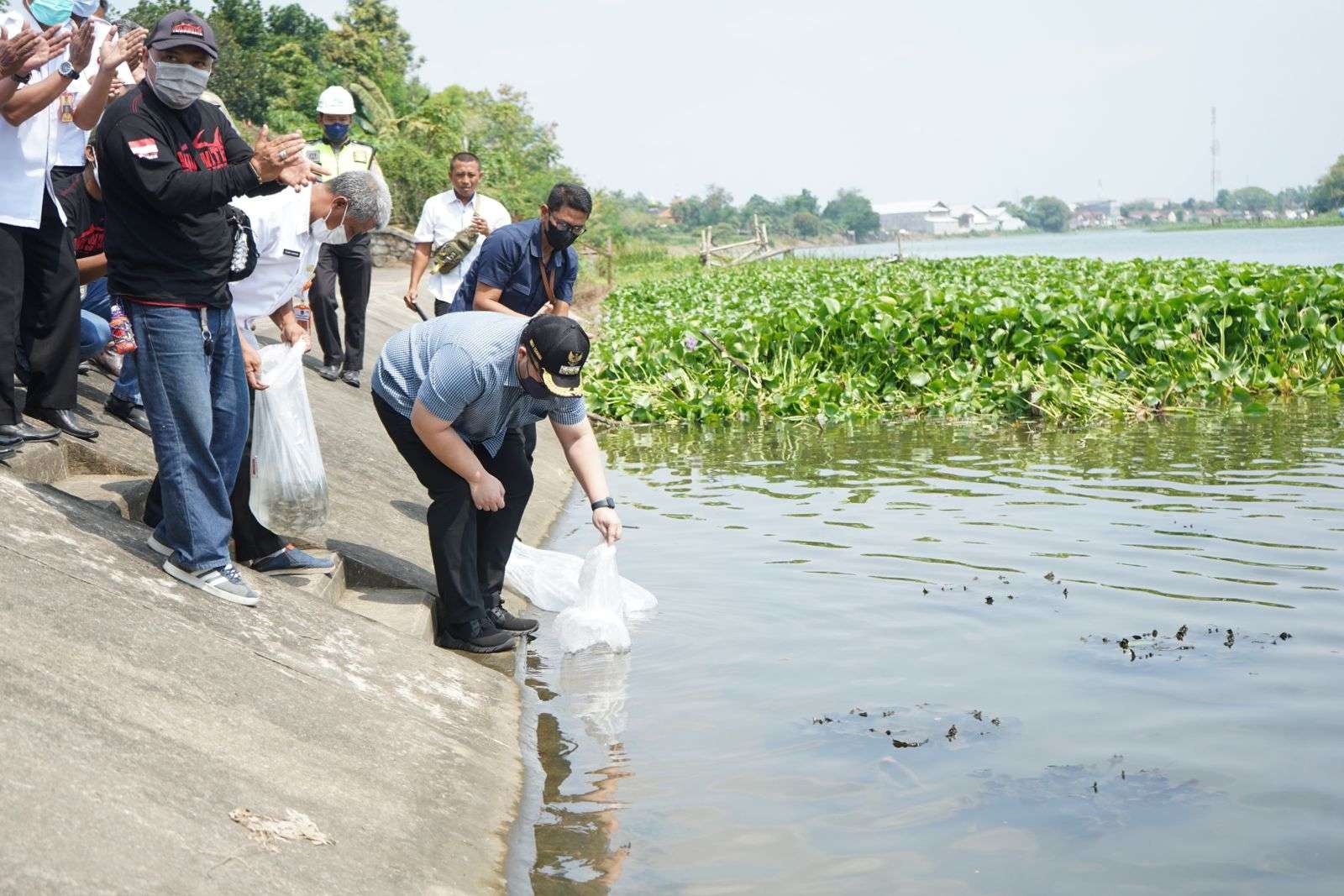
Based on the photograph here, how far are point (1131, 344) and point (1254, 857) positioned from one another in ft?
36.2

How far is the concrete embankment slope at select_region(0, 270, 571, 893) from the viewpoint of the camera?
2939 mm

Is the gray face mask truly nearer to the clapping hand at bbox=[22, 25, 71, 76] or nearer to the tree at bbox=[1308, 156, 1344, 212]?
the clapping hand at bbox=[22, 25, 71, 76]

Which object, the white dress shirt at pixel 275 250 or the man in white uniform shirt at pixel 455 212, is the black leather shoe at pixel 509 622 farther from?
the man in white uniform shirt at pixel 455 212

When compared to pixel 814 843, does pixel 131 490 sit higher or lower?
higher

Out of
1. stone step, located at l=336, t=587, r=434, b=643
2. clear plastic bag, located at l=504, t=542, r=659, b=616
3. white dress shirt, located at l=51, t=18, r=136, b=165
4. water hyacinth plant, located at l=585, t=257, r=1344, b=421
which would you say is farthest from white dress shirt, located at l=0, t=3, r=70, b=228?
water hyacinth plant, located at l=585, t=257, r=1344, b=421

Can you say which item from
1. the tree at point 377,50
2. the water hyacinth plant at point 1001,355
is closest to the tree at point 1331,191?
the tree at point 377,50

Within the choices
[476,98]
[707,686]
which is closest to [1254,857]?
[707,686]

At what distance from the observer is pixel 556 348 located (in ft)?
15.8

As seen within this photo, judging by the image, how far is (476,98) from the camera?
49938 mm

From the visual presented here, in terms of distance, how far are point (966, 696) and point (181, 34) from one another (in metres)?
3.63

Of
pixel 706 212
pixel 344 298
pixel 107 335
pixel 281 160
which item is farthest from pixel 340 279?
pixel 706 212

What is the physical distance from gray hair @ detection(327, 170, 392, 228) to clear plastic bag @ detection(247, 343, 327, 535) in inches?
23.1

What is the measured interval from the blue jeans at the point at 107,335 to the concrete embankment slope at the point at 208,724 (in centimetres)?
74

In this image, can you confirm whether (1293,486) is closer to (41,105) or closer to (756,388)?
(756,388)
